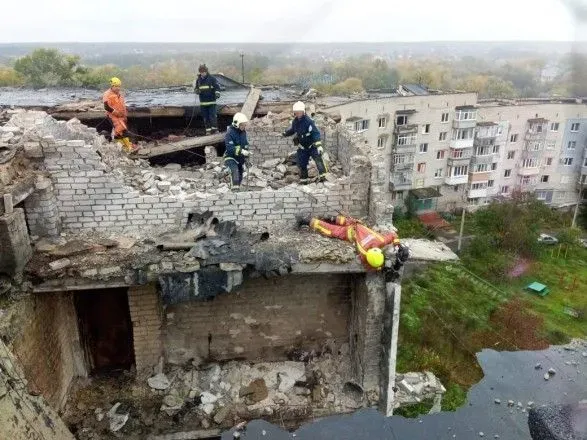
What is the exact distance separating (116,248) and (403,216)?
32.0 m

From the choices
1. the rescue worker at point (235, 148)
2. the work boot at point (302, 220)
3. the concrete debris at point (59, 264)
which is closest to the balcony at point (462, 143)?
the rescue worker at point (235, 148)

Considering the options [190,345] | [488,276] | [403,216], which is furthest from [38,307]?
[403,216]

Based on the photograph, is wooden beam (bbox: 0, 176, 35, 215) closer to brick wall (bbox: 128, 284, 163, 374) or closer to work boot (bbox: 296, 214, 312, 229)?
brick wall (bbox: 128, 284, 163, 374)

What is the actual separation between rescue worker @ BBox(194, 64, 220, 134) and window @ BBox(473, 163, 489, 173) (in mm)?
29736

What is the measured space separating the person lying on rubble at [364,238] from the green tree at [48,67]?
35.7m

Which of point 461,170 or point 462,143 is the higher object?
point 462,143

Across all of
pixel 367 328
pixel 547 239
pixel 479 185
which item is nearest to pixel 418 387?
pixel 367 328

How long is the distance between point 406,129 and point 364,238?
1152 inches

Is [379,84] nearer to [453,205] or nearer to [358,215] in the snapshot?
[453,205]

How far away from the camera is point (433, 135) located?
36.3m

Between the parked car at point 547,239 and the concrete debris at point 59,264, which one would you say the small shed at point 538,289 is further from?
the concrete debris at point 59,264

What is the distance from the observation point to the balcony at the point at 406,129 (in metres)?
34.4

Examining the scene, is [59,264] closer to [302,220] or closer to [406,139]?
[302,220]

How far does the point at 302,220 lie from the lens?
765cm
